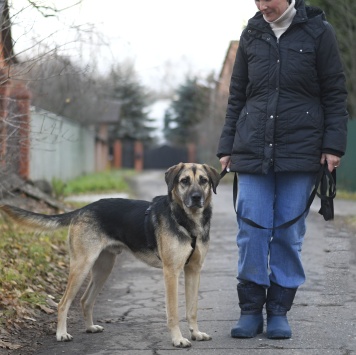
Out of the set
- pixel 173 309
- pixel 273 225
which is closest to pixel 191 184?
pixel 273 225

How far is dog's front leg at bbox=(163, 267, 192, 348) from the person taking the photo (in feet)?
18.4

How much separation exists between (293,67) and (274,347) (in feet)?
6.23

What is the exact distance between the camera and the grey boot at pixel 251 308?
5777 millimetres

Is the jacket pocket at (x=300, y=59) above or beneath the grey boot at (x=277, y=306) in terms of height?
above

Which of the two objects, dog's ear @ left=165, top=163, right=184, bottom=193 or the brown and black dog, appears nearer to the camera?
the brown and black dog

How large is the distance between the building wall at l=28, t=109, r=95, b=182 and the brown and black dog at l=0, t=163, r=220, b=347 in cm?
397

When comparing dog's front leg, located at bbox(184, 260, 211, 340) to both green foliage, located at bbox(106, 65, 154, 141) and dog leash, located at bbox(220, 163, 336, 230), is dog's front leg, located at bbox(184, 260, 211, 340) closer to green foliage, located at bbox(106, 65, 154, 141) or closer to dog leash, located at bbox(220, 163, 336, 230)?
dog leash, located at bbox(220, 163, 336, 230)

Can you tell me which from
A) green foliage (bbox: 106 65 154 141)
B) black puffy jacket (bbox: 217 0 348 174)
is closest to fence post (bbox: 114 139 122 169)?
green foliage (bbox: 106 65 154 141)

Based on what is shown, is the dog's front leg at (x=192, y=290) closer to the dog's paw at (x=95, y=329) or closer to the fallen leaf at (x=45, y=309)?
the dog's paw at (x=95, y=329)

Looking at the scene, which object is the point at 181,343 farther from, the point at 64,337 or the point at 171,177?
the point at 171,177

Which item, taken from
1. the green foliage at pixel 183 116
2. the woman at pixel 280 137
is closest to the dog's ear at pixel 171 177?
the woman at pixel 280 137

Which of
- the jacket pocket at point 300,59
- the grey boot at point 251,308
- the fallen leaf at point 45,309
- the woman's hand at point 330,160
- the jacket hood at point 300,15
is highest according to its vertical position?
the jacket hood at point 300,15

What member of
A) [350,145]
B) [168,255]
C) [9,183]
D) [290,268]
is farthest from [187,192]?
[350,145]

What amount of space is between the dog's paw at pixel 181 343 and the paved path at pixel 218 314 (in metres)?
0.04
